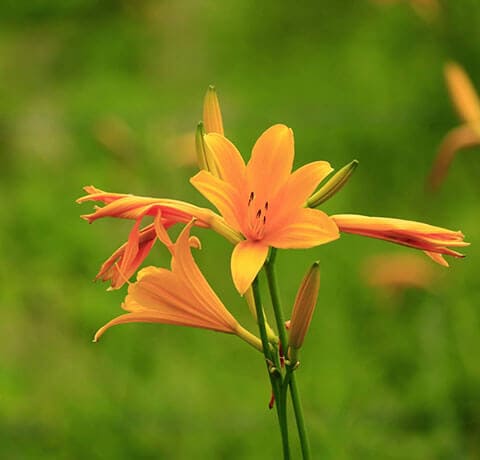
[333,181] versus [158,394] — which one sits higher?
[333,181]

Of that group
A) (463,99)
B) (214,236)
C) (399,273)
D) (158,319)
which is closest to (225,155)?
(158,319)

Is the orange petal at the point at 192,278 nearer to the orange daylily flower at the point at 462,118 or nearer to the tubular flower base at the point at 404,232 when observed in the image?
the tubular flower base at the point at 404,232

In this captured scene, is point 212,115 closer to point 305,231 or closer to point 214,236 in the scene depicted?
point 305,231

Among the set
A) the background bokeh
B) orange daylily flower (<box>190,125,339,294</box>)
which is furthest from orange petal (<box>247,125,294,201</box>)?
the background bokeh

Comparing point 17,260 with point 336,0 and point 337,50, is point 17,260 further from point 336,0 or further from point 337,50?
point 336,0

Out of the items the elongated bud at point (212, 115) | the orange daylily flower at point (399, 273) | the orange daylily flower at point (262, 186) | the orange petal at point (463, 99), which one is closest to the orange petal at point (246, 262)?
the orange daylily flower at point (262, 186)

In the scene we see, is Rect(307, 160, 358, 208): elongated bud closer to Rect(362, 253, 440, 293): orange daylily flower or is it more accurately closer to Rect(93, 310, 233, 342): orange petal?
Rect(93, 310, 233, 342): orange petal

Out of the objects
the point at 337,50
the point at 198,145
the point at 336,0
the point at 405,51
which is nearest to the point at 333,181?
→ the point at 198,145
